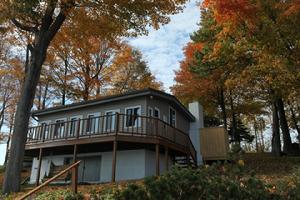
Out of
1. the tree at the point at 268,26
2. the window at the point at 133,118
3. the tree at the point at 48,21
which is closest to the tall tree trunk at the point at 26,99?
the tree at the point at 48,21

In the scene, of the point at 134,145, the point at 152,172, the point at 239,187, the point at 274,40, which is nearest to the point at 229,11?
the point at 274,40

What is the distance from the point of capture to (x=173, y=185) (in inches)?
199

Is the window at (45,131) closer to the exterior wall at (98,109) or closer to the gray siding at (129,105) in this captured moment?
the exterior wall at (98,109)

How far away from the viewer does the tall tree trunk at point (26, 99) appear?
11438mm

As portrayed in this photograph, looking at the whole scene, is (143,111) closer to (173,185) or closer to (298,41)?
(298,41)

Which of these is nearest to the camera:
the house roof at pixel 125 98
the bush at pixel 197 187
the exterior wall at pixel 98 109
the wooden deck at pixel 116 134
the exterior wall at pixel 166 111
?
the bush at pixel 197 187

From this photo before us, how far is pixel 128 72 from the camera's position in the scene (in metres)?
31.1

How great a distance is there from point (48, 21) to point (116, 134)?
19.5 feet

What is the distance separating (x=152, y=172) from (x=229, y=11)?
9557mm

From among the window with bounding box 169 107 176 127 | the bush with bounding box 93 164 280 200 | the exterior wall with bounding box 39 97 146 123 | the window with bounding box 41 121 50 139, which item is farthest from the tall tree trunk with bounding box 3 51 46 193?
the window with bounding box 169 107 176 127

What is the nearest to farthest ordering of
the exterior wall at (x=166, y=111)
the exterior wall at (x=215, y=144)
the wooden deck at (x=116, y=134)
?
the wooden deck at (x=116, y=134), the exterior wall at (x=166, y=111), the exterior wall at (x=215, y=144)

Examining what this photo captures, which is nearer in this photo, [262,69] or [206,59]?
[262,69]

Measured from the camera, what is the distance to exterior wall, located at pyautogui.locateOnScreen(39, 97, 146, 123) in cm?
1756

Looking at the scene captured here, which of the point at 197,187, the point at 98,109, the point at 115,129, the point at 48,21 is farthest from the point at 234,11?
the point at 197,187
